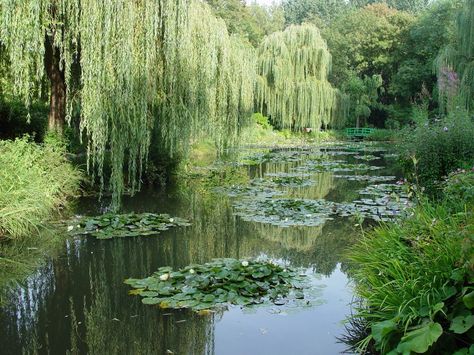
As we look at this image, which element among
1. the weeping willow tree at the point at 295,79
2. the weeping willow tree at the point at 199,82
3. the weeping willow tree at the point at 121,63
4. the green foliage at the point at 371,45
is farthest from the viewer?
the green foliage at the point at 371,45

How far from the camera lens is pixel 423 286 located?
3.38m

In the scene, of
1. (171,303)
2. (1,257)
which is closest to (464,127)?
(171,303)

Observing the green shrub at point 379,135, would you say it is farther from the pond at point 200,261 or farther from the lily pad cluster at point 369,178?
the pond at point 200,261

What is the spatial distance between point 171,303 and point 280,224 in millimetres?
3599

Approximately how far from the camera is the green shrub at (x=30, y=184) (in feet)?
22.0

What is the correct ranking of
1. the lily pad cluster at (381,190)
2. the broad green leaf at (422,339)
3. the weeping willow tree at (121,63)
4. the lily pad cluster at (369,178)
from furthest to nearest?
the lily pad cluster at (369,178), the lily pad cluster at (381,190), the weeping willow tree at (121,63), the broad green leaf at (422,339)

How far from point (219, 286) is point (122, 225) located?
121 inches

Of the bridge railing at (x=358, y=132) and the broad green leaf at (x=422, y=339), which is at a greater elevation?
the bridge railing at (x=358, y=132)

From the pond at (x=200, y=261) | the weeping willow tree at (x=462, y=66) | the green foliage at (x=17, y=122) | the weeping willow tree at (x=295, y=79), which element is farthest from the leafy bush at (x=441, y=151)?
the weeping willow tree at (x=295, y=79)

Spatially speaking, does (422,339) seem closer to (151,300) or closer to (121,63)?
(151,300)

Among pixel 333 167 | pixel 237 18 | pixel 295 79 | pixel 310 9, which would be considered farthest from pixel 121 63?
pixel 310 9

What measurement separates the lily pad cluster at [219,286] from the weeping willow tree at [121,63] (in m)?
3.57

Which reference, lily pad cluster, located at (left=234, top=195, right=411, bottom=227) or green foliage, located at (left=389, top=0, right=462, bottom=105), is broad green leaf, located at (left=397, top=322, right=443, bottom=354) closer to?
lily pad cluster, located at (left=234, top=195, right=411, bottom=227)

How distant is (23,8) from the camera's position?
24.5 ft
